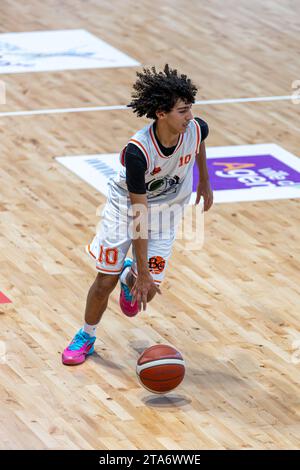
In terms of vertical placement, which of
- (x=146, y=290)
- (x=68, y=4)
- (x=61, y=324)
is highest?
(x=146, y=290)

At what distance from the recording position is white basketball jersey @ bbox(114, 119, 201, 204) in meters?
6.58

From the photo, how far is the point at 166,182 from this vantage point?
22.3 feet

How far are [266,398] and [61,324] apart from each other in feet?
4.61


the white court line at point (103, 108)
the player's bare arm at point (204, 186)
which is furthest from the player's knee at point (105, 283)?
the white court line at point (103, 108)

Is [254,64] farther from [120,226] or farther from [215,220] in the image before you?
[120,226]

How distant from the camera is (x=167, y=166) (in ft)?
22.0

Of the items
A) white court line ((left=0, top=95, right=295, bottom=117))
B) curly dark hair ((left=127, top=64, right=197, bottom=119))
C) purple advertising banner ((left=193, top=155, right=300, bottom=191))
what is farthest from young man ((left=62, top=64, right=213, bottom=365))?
white court line ((left=0, top=95, right=295, bottom=117))

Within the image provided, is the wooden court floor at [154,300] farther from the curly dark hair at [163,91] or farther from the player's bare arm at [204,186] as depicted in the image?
the curly dark hair at [163,91]

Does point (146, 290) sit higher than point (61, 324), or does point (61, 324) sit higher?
point (146, 290)

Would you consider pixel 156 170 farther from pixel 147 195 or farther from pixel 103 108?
pixel 103 108

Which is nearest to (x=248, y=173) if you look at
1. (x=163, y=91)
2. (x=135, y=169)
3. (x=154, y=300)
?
(x=154, y=300)

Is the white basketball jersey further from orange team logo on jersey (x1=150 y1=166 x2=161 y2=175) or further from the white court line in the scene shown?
A: the white court line
